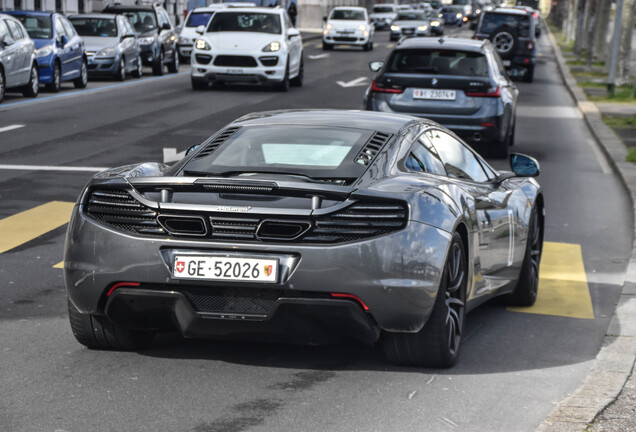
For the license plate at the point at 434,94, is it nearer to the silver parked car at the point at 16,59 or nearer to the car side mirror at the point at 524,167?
the car side mirror at the point at 524,167

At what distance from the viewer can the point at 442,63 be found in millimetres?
14992

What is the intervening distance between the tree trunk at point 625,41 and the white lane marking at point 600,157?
11.4 metres

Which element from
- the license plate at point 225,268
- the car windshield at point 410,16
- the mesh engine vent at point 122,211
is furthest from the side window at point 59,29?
the car windshield at point 410,16

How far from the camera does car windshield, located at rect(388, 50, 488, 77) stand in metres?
15.0

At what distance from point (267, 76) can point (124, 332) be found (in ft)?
68.7

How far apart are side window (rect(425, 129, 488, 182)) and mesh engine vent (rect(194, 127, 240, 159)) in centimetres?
109

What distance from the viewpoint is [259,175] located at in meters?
5.76

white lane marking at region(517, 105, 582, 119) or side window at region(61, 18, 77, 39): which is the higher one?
side window at region(61, 18, 77, 39)

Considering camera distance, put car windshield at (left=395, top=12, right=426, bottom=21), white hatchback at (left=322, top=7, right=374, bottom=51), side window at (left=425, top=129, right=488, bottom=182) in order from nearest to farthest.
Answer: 1. side window at (left=425, top=129, right=488, bottom=182)
2. white hatchback at (left=322, top=7, right=374, bottom=51)
3. car windshield at (left=395, top=12, right=426, bottom=21)

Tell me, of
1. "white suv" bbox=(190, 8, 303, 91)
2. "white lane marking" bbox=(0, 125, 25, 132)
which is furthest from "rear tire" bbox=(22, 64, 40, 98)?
"white lane marking" bbox=(0, 125, 25, 132)

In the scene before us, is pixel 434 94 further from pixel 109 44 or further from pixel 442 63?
pixel 109 44

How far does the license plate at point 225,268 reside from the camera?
17.3 ft

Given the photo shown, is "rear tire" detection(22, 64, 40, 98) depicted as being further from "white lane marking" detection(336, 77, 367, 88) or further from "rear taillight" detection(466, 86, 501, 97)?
"rear taillight" detection(466, 86, 501, 97)

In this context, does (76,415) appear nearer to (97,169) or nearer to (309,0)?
(97,169)
